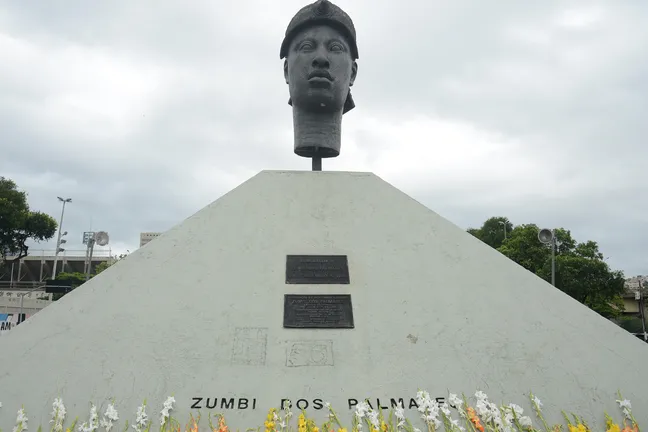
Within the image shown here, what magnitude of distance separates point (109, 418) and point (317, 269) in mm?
2188

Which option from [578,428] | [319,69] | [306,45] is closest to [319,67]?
[319,69]

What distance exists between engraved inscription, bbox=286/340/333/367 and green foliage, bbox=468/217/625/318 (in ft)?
83.1

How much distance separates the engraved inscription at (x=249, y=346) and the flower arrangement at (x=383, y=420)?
49 centimetres

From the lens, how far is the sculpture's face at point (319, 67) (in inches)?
253

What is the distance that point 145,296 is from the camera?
4336mm

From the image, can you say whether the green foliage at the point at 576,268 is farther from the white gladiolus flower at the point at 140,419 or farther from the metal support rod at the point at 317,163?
the white gladiolus flower at the point at 140,419

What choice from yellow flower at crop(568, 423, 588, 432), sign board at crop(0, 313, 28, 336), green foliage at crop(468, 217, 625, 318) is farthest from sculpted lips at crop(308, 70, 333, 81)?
green foliage at crop(468, 217, 625, 318)

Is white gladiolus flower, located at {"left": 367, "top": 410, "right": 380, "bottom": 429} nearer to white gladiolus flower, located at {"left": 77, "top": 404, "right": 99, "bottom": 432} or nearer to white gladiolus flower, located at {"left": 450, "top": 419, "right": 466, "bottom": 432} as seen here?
white gladiolus flower, located at {"left": 450, "top": 419, "right": 466, "bottom": 432}

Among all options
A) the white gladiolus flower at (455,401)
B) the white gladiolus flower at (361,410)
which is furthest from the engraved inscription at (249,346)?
the white gladiolus flower at (455,401)

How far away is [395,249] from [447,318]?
0.95m

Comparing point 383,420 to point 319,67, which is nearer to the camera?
point 383,420

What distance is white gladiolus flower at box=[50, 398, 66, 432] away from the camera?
133 inches

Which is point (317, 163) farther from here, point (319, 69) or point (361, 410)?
point (361, 410)

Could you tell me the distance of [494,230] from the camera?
39875mm
